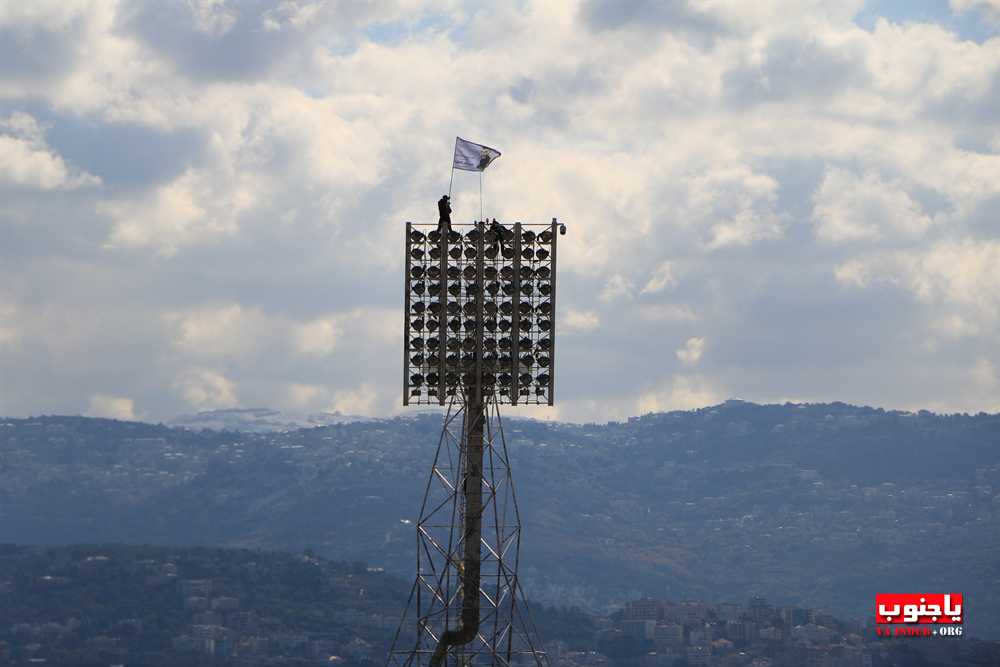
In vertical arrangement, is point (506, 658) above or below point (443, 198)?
below

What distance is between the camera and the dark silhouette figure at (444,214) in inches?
4267

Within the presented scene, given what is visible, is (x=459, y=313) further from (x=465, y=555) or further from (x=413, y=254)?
(x=465, y=555)

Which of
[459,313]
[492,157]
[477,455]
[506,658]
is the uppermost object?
[492,157]

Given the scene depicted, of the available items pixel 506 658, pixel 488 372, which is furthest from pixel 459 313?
pixel 506 658

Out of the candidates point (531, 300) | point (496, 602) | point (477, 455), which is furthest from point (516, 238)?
point (496, 602)

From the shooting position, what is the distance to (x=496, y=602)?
111m

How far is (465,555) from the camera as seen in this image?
110 metres

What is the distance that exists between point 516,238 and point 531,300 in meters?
3.29

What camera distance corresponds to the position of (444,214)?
109 metres

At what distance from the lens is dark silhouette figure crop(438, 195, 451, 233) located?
356ft

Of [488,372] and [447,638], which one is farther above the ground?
[488,372]

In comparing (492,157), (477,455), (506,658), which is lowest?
(506,658)

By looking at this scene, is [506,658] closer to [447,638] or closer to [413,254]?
[447,638]

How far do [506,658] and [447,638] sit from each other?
477 cm
